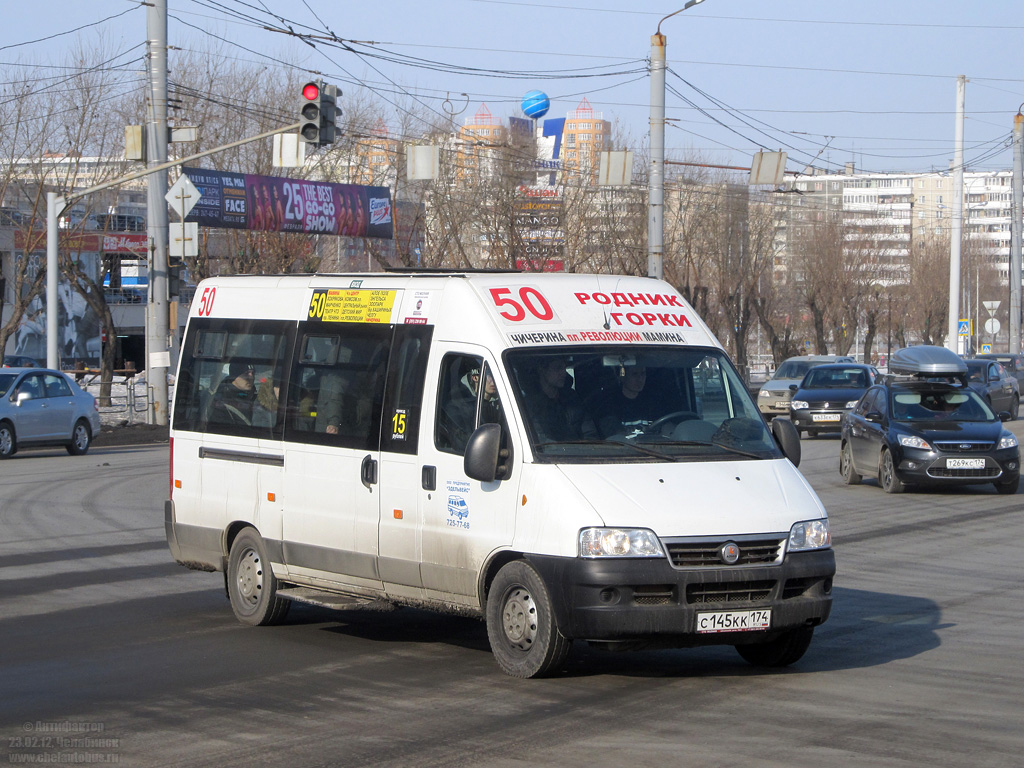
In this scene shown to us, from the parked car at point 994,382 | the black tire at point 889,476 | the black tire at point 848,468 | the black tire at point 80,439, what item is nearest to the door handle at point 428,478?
the black tire at point 889,476

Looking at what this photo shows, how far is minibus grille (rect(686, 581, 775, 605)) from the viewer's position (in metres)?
6.87

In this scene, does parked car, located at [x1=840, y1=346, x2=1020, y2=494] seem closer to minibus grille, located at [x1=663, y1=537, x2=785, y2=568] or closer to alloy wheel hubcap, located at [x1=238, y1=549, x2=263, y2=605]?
alloy wheel hubcap, located at [x1=238, y1=549, x2=263, y2=605]

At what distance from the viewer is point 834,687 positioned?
706 centimetres

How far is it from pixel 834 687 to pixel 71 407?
21.2 metres

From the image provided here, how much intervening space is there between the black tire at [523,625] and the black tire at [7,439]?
19242 millimetres

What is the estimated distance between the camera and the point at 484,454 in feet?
23.6

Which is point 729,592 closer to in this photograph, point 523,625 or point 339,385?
point 523,625

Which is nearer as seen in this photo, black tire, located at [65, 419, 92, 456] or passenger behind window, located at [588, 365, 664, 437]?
passenger behind window, located at [588, 365, 664, 437]

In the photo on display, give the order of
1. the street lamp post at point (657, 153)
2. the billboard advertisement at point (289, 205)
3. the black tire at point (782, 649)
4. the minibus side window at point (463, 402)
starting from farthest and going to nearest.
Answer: the billboard advertisement at point (289, 205) < the street lamp post at point (657, 153) < the minibus side window at point (463, 402) < the black tire at point (782, 649)

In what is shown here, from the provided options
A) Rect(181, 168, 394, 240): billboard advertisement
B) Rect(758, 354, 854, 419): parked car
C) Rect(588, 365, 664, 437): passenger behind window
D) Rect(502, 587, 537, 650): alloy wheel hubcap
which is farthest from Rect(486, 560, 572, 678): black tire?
Rect(181, 168, 394, 240): billboard advertisement

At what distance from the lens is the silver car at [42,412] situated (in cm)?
2439

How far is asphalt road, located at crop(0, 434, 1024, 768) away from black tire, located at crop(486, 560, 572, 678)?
109 mm

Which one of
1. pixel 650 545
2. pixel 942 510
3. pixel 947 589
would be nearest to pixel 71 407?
pixel 942 510

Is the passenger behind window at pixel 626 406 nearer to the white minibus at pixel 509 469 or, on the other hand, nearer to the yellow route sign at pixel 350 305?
the white minibus at pixel 509 469
